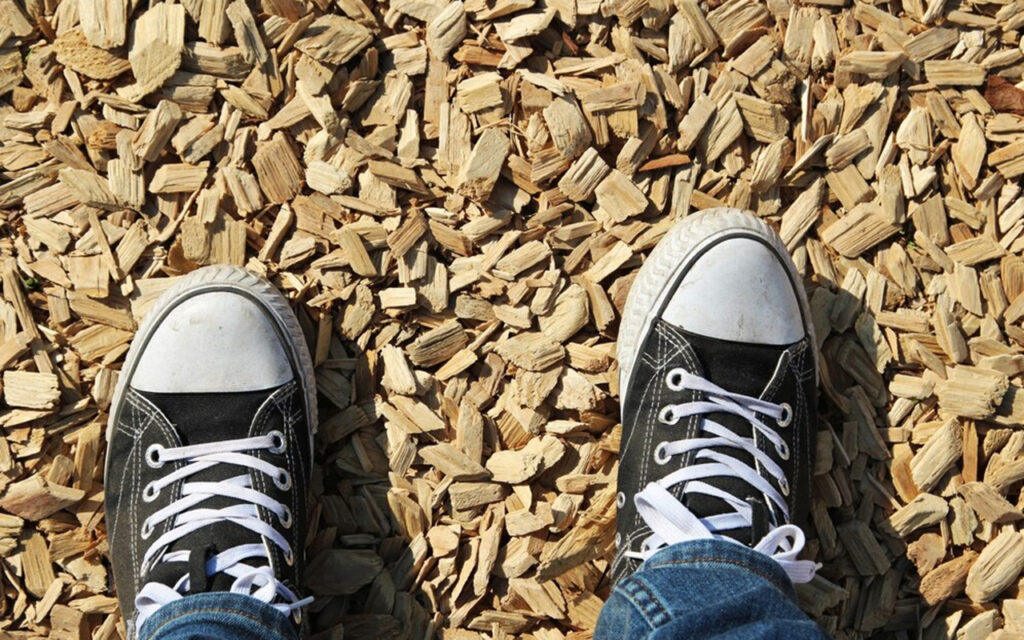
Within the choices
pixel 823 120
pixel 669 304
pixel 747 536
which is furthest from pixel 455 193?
pixel 747 536

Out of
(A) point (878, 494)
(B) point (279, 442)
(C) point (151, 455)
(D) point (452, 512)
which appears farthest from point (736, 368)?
(C) point (151, 455)

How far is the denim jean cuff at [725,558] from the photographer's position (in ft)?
5.08

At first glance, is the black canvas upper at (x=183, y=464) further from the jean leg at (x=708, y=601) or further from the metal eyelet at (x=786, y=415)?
the metal eyelet at (x=786, y=415)

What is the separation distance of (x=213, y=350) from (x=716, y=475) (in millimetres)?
930

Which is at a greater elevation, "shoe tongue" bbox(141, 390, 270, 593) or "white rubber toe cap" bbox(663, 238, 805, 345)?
"white rubber toe cap" bbox(663, 238, 805, 345)

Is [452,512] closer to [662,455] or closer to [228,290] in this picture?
[662,455]

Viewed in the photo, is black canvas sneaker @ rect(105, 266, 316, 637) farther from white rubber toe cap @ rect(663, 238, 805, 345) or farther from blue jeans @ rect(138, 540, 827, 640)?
white rubber toe cap @ rect(663, 238, 805, 345)

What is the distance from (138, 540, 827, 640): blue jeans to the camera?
1.39 meters

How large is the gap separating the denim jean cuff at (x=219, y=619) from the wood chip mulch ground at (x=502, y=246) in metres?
0.19

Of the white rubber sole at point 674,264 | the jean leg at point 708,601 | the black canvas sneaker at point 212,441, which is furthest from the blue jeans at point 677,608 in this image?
the white rubber sole at point 674,264

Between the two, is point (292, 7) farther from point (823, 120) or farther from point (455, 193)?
point (823, 120)

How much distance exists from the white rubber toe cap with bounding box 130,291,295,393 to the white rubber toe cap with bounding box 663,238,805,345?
73 centimetres

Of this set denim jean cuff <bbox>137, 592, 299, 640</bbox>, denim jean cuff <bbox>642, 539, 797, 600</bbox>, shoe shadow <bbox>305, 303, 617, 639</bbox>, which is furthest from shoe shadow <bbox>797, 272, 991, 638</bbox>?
denim jean cuff <bbox>137, 592, 299, 640</bbox>

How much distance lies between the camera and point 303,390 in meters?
1.75
